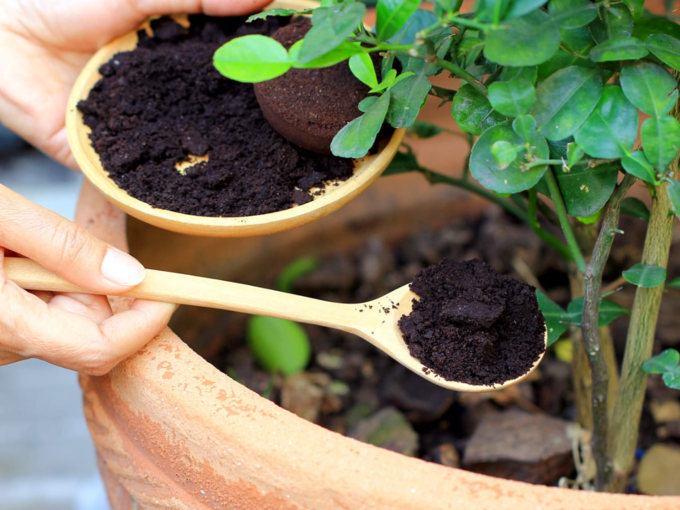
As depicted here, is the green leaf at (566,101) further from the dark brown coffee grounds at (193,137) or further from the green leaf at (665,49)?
the dark brown coffee grounds at (193,137)

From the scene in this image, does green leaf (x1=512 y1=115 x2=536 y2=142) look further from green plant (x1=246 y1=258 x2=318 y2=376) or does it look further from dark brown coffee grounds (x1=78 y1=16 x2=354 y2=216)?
green plant (x1=246 y1=258 x2=318 y2=376)

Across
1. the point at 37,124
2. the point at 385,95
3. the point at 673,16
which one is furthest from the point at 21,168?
the point at 673,16

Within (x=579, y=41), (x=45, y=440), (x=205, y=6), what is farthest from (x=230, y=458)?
(x=45, y=440)

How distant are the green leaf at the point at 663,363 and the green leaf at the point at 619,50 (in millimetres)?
312

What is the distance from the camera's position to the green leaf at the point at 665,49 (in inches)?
19.0

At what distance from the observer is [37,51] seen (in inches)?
37.3

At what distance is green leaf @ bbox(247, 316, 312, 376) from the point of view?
42.7 inches

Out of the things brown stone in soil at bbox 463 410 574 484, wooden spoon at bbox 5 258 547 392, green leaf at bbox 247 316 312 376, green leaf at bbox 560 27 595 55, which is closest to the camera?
green leaf at bbox 560 27 595 55

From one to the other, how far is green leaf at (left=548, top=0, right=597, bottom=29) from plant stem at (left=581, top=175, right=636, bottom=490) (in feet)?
0.48

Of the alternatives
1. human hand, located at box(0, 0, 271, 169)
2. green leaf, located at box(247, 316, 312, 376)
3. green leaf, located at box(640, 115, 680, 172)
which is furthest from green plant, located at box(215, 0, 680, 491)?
green leaf, located at box(247, 316, 312, 376)

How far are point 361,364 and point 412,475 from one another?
654mm

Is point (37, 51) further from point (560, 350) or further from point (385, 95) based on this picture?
point (560, 350)

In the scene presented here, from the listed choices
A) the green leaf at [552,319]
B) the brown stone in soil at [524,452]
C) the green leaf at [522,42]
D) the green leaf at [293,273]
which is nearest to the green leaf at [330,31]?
the green leaf at [522,42]

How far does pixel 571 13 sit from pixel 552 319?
0.35 m
